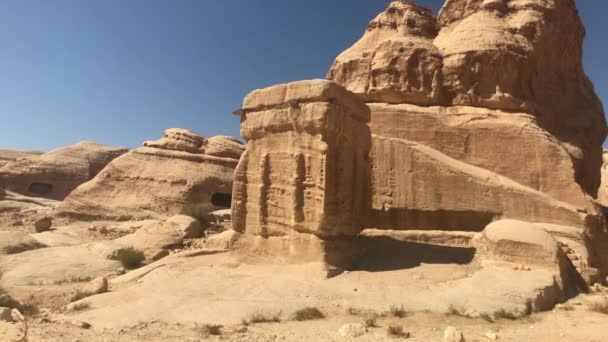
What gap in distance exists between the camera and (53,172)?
97.7ft

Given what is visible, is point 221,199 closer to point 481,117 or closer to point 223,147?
point 223,147

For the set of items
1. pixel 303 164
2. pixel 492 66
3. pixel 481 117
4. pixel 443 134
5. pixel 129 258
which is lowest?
pixel 129 258

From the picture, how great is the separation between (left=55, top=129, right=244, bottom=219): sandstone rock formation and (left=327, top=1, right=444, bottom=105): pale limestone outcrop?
816 centimetres

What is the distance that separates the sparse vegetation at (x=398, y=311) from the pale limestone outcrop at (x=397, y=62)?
11.3 m

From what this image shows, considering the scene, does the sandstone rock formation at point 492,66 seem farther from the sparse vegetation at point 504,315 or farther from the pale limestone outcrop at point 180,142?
the pale limestone outcrop at point 180,142

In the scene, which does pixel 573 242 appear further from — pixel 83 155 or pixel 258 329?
pixel 83 155

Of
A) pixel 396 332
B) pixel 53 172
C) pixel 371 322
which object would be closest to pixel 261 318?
pixel 371 322

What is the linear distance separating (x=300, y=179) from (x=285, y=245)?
1.55 m

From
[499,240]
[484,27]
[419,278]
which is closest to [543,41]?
[484,27]

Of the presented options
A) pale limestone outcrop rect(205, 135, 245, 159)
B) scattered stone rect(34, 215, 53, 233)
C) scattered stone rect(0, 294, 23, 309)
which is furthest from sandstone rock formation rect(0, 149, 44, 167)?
scattered stone rect(0, 294, 23, 309)

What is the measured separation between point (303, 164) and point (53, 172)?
87.4 feet

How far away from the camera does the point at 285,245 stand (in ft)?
31.9

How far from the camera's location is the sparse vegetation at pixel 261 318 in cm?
653

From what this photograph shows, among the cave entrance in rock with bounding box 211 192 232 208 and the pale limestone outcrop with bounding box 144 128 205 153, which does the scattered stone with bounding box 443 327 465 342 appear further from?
the pale limestone outcrop with bounding box 144 128 205 153
